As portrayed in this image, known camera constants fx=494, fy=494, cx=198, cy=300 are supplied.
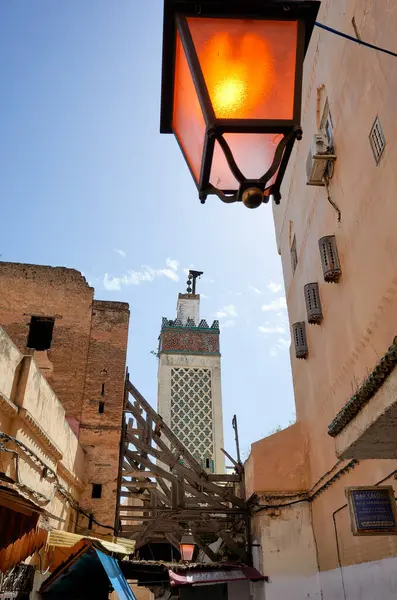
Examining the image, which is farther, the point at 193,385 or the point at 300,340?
the point at 193,385

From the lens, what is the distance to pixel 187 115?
99.0 inches

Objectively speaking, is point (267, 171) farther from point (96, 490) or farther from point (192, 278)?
point (192, 278)

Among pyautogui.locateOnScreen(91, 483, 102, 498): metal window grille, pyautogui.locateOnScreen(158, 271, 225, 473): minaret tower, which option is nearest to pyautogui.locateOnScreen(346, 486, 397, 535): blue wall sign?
pyautogui.locateOnScreen(91, 483, 102, 498): metal window grille

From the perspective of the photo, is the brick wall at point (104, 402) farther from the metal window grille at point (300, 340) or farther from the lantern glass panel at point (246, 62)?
the lantern glass panel at point (246, 62)

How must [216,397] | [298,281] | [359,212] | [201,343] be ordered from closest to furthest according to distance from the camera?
[359,212]
[298,281]
[216,397]
[201,343]

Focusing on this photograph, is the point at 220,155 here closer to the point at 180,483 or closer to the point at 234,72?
the point at 234,72

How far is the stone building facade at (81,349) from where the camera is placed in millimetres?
11047

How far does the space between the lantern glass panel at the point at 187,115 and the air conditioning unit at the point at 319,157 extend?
5199 millimetres

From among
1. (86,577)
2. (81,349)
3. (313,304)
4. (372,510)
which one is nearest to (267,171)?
(372,510)

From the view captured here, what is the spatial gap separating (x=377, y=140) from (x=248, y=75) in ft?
13.2

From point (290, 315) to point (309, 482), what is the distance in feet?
11.6

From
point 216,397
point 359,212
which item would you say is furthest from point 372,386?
point 216,397

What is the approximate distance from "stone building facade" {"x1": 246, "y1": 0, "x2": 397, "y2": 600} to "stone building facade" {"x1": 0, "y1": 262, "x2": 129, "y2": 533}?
10.9ft

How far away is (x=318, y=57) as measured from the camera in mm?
8344
